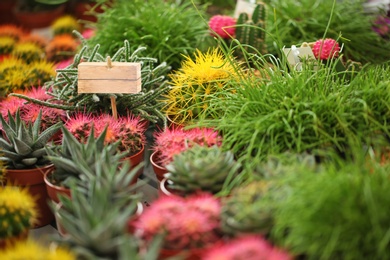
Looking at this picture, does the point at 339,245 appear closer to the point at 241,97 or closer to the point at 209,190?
the point at 209,190

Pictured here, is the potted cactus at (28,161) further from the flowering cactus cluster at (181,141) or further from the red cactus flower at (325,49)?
the red cactus flower at (325,49)

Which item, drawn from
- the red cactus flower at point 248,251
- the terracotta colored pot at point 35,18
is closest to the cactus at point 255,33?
the red cactus flower at point 248,251

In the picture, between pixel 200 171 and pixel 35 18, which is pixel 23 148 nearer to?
pixel 200 171

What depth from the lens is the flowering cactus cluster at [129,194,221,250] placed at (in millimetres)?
1092

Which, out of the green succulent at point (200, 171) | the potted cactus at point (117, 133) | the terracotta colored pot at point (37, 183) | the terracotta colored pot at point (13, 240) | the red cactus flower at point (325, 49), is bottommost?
the terracotta colored pot at point (37, 183)

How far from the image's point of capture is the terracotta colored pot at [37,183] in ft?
4.89

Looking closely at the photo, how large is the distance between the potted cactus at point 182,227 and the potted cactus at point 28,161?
1.64 feet

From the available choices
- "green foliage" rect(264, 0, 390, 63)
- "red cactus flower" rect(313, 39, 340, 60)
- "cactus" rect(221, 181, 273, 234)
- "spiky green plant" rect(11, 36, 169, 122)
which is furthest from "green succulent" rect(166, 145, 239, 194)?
"green foliage" rect(264, 0, 390, 63)

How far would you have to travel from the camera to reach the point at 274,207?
1.11 meters

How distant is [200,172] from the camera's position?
1253mm

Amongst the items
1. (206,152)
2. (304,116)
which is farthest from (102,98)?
(304,116)

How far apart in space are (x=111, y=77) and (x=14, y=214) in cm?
53

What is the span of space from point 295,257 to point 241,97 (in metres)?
0.61

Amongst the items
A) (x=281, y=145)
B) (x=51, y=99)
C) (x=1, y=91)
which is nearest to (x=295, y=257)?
(x=281, y=145)
